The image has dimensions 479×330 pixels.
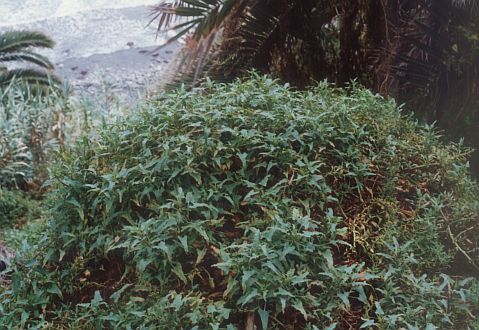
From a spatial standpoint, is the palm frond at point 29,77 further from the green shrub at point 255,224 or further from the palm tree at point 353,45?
the green shrub at point 255,224

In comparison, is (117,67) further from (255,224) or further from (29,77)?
(255,224)

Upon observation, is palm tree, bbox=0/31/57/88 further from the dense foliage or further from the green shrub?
the green shrub

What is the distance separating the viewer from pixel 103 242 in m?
2.43

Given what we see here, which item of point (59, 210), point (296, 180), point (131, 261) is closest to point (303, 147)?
point (296, 180)

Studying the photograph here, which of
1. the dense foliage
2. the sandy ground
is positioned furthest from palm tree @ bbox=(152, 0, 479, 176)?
the sandy ground

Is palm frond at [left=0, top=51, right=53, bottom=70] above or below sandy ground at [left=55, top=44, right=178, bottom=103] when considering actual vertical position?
above

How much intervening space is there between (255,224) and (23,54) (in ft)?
28.2

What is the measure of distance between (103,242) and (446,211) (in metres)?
1.35

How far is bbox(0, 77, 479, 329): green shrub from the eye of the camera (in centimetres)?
217

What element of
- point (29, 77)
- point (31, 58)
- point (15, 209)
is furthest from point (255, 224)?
point (31, 58)

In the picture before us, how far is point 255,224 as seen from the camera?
2293mm

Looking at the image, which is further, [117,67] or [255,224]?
[117,67]

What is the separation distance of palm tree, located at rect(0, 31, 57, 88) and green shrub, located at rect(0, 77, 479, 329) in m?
7.17

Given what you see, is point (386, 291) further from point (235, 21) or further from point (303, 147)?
point (235, 21)
